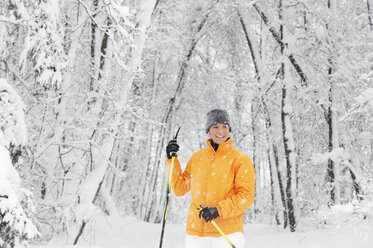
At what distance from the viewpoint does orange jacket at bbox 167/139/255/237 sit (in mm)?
2818

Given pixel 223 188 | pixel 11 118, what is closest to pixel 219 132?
pixel 223 188

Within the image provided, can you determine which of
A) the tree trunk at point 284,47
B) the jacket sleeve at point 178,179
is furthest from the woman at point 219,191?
the tree trunk at point 284,47

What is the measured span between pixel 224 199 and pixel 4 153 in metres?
1.93

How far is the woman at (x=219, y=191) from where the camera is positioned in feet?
9.14

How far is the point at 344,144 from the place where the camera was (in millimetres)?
8070

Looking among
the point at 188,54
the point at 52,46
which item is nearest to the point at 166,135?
the point at 188,54

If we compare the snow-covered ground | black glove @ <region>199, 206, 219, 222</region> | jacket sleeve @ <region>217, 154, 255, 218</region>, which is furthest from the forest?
jacket sleeve @ <region>217, 154, 255, 218</region>

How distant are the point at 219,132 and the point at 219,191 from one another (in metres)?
0.50

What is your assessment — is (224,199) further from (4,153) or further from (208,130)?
(4,153)

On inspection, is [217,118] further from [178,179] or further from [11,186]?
[11,186]

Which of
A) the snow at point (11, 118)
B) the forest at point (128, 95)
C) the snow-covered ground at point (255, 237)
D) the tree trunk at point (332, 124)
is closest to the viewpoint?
the snow at point (11, 118)

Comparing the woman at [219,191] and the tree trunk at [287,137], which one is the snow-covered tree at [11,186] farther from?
the tree trunk at [287,137]

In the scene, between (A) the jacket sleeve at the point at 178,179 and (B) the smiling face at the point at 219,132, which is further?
(A) the jacket sleeve at the point at 178,179

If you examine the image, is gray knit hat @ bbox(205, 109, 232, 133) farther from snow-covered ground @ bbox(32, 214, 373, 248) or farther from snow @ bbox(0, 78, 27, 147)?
snow-covered ground @ bbox(32, 214, 373, 248)
